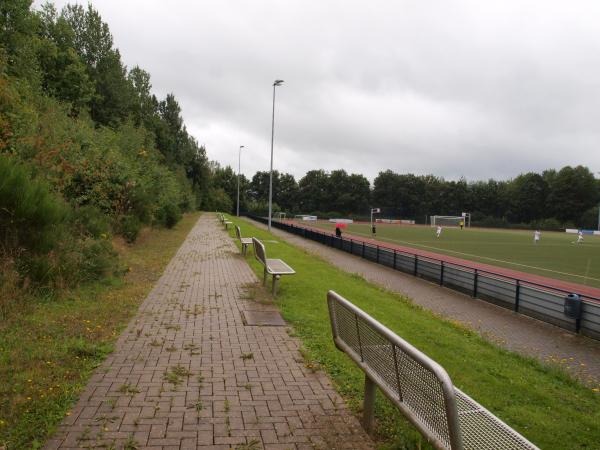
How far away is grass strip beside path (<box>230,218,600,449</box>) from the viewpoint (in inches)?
157

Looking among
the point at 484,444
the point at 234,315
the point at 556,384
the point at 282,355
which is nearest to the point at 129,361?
the point at 282,355

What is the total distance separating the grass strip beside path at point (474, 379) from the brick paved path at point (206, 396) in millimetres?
266

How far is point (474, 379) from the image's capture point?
5328mm

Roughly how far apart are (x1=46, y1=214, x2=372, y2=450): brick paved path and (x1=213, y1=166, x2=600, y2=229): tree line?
93.4 metres

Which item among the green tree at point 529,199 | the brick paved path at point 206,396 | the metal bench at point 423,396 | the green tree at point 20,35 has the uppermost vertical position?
the green tree at point 20,35

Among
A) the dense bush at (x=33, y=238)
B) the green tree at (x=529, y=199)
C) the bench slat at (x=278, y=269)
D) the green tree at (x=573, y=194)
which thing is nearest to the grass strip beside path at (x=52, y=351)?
the dense bush at (x=33, y=238)

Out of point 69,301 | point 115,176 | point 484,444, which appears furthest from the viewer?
point 115,176

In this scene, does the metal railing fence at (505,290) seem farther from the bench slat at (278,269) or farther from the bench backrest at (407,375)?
the bench backrest at (407,375)

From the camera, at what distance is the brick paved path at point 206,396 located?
3453 mm

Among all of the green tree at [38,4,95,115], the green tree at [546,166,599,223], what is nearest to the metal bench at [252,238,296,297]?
the green tree at [38,4,95,115]

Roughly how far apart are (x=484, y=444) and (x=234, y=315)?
5336 millimetres

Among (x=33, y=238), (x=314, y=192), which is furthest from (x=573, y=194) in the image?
(x=33, y=238)

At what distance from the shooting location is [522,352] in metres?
7.67

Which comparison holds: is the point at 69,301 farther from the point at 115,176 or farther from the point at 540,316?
the point at 115,176
